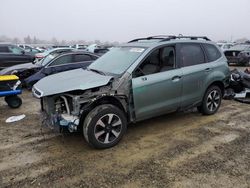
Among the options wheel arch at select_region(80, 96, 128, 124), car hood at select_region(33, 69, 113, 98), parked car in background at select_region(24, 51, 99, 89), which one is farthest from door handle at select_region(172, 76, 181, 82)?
parked car in background at select_region(24, 51, 99, 89)

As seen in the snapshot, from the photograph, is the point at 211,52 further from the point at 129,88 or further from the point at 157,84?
the point at 129,88

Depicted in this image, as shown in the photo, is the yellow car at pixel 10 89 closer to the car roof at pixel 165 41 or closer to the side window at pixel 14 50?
the car roof at pixel 165 41

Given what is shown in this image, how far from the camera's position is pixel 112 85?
4375mm

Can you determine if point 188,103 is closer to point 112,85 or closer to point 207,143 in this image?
point 207,143

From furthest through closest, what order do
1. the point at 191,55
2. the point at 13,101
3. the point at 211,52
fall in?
the point at 13,101
the point at 211,52
the point at 191,55

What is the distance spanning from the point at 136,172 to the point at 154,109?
1.54 meters

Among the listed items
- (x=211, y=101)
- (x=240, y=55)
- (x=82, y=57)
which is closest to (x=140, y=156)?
(x=211, y=101)

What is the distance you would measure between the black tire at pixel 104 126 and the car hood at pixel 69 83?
41 cm

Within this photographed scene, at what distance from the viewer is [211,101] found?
604 cm

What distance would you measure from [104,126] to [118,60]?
4.78ft

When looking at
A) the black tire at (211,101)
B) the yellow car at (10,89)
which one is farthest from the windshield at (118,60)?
the yellow car at (10,89)

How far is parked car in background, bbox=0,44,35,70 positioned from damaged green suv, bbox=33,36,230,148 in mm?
9290

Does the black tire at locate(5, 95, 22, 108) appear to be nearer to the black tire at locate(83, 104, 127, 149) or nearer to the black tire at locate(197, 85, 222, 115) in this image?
the black tire at locate(83, 104, 127, 149)

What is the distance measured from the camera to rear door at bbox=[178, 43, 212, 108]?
209 inches
